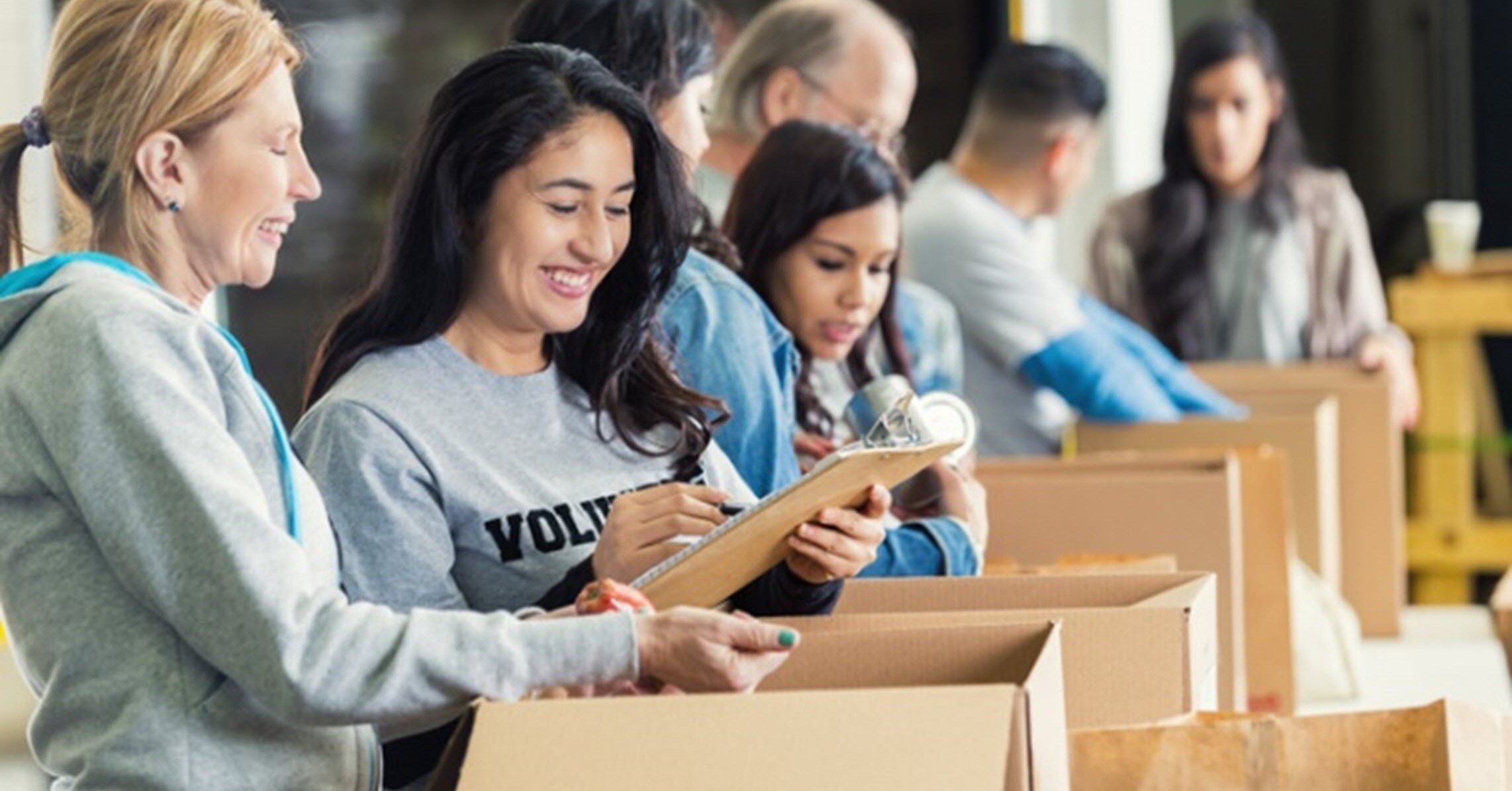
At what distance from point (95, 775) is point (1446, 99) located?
603cm

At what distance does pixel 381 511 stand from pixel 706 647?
1.28ft

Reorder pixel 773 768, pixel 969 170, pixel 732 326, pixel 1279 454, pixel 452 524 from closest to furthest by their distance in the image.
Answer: pixel 773 768
pixel 452 524
pixel 732 326
pixel 1279 454
pixel 969 170

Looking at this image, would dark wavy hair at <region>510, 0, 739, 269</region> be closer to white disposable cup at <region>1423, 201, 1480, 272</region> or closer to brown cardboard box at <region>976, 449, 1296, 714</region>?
brown cardboard box at <region>976, 449, 1296, 714</region>

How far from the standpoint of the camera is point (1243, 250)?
5.56 meters

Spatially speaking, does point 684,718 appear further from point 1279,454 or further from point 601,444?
point 1279,454

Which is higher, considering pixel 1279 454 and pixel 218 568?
pixel 218 568

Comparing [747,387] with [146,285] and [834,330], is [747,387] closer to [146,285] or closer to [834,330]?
[834,330]

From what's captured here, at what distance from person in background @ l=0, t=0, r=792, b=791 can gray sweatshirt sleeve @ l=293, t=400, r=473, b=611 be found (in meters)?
0.20

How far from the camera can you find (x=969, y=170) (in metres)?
4.59

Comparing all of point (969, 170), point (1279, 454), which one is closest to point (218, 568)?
point (1279, 454)

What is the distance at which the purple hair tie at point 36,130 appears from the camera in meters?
1.82

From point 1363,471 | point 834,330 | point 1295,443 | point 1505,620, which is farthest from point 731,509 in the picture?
point 1363,471

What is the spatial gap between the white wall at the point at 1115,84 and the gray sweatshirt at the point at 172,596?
558cm

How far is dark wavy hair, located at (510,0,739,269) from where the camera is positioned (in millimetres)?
2594
